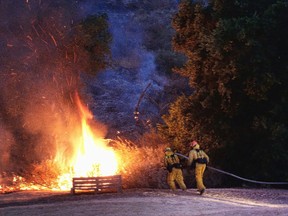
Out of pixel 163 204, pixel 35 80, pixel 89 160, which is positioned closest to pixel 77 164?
pixel 89 160

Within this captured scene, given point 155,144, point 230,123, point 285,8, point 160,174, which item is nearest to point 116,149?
point 155,144

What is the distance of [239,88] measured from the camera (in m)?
20.6

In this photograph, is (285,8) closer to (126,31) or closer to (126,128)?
(126,128)

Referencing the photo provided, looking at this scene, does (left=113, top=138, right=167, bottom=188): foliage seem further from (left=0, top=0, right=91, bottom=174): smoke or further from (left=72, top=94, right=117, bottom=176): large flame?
(left=0, top=0, right=91, bottom=174): smoke

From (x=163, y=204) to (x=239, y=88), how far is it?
8200 mm

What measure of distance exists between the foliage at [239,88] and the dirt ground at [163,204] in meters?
2.95

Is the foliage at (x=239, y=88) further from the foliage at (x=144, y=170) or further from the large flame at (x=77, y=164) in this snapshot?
the large flame at (x=77, y=164)

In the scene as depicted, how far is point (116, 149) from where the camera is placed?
79.2 ft

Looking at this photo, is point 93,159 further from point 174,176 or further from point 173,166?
point 173,166

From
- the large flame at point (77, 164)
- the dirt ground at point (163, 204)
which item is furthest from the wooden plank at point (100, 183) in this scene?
the large flame at point (77, 164)

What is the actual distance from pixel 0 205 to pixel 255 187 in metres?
9.86

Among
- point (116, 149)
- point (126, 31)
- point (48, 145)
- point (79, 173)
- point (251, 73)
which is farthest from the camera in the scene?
point (126, 31)

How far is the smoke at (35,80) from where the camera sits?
96.3 feet

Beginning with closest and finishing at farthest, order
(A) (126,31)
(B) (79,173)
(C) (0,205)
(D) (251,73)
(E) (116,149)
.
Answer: (C) (0,205)
(D) (251,73)
(B) (79,173)
(E) (116,149)
(A) (126,31)
